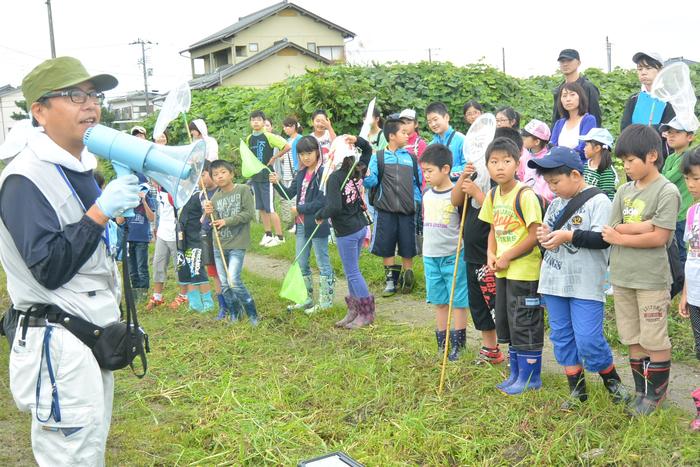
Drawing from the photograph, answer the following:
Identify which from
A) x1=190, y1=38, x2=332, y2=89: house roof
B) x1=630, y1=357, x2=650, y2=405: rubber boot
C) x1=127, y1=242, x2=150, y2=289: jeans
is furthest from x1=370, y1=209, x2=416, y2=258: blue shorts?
x1=190, y1=38, x2=332, y2=89: house roof

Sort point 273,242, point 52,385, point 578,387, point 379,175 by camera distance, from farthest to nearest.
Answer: point 273,242, point 379,175, point 578,387, point 52,385

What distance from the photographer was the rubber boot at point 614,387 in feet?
14.6

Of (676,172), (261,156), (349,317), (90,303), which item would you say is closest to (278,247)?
(261,156)

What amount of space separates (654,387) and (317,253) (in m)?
3.86

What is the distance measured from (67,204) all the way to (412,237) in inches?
212

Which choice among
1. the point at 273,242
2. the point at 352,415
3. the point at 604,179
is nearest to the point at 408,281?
the point at 604,179

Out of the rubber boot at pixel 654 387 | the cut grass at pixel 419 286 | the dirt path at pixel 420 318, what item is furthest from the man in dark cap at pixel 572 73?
the rubber boot at pixel 654 387

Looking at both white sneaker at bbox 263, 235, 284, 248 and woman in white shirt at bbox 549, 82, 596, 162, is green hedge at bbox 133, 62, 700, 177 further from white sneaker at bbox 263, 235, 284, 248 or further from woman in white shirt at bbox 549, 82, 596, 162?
woman in white shirt at bbox 549, 82, 596, 162

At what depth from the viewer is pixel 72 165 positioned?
2953 mm

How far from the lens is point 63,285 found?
2906mm

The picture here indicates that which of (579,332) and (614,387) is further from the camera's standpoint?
(614,387)

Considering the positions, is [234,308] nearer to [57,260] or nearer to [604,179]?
[604,179]

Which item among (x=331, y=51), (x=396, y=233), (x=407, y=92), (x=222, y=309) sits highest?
(x=331, y=51)

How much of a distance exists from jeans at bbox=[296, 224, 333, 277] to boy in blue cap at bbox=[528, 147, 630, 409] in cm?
316
